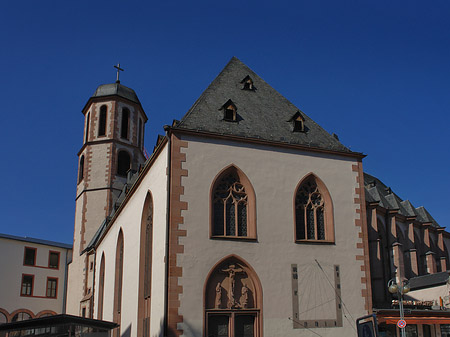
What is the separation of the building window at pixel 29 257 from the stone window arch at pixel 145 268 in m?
24.3

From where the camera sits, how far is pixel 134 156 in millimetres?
40625

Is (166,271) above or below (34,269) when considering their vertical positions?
below

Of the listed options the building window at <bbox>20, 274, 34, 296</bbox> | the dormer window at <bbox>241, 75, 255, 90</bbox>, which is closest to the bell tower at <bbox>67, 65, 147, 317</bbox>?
the building window at <bbox>20, 274, 34, 296</bbox>

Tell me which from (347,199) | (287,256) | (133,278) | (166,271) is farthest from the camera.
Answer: (133,278)

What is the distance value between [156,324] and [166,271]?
2.24 metres

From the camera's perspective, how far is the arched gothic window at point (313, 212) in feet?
66.6

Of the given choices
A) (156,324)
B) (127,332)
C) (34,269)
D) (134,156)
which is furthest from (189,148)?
(34,269)

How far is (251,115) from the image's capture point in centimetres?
2202

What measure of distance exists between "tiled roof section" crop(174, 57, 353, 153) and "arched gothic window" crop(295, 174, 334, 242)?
1.63 metres

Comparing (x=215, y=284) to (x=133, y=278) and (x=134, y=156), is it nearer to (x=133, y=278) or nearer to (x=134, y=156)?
(x=133, y=278)

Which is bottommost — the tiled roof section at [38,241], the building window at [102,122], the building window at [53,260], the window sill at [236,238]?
the window sill at [236,238]

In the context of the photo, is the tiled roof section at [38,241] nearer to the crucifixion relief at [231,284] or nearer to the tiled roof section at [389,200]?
the tiled roof section at [389,200]

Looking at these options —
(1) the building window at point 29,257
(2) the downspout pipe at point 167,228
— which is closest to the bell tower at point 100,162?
(1) the building window at point 29,257

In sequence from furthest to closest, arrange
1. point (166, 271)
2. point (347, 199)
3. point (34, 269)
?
point (34, 269), point (347, 199), point (166, 271)
